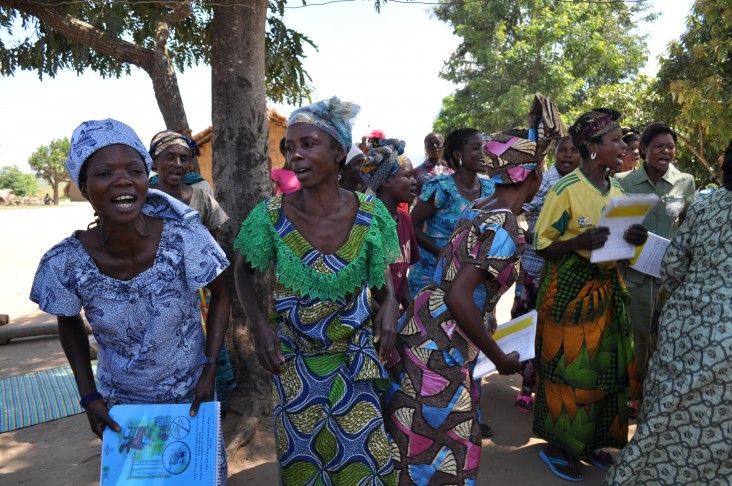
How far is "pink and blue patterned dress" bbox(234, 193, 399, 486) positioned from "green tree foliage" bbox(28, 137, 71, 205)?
190 feet

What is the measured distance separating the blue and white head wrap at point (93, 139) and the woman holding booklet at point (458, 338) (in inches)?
53.0

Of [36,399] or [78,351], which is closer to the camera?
[78,351]

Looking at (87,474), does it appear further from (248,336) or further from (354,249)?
(354,249)

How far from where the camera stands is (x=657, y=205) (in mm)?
4211

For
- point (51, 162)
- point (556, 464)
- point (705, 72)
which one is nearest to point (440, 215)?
point (556, 464)

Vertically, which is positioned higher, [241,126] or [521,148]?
[241,126]

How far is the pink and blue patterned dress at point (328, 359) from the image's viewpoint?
2199 mm

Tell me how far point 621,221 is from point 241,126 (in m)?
2.61

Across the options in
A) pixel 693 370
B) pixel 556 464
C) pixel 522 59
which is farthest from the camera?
pixel 522 59

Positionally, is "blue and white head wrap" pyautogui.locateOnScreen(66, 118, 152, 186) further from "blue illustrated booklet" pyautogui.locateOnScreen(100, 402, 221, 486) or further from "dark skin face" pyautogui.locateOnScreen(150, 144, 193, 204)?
"dark skin face" pyautogui.locateOnScreen(150, 144, 193, 204)

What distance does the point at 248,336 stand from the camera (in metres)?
4.24

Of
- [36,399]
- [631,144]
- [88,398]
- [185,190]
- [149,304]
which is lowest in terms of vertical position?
[36,399]

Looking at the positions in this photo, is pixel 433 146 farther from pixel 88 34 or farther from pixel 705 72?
pixel 705 72

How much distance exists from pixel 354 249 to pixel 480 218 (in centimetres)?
54
